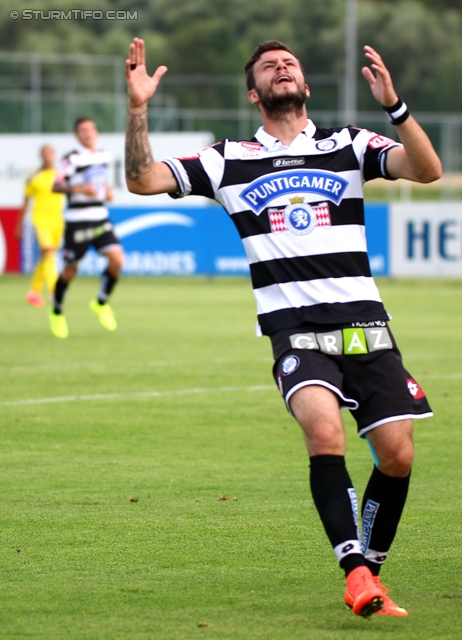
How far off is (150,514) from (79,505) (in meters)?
0.44

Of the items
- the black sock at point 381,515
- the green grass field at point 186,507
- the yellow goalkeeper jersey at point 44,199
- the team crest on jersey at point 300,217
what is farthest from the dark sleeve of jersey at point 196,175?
Answer: the yellow goalkeeper jersey at point 44,199

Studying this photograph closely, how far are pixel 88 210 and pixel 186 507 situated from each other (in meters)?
9.66

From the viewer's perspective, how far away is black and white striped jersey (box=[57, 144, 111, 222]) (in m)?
15.8

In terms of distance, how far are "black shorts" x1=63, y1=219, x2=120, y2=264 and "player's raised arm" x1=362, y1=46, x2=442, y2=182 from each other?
1108 cm

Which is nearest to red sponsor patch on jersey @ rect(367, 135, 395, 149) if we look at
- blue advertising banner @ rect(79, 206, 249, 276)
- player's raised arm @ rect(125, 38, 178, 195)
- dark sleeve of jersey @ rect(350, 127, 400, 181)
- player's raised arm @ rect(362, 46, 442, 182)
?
dark sleeve of jersey @ rect(350, 127, 400, 181)

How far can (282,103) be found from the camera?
5020 mm

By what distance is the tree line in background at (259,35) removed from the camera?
63.5 metres

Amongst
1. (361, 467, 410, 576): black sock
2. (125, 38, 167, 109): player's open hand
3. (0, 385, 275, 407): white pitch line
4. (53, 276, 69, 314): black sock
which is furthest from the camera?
(53, 276, 69, 314): black sock

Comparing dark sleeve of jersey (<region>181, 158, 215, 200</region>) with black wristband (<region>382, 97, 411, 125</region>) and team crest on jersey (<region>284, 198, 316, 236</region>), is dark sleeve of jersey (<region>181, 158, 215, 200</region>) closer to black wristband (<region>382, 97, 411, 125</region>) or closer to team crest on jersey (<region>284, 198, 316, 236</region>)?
team crest on jersey (<region>284, 198, 316, 236</region>)

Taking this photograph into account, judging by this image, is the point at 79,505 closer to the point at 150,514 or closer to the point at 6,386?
the point at 150,514

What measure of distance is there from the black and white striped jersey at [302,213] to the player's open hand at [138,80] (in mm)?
343

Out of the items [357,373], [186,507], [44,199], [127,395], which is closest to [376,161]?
[357,373]

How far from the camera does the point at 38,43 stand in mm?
63281

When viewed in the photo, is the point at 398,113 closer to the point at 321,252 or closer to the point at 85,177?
the point at 321,252
